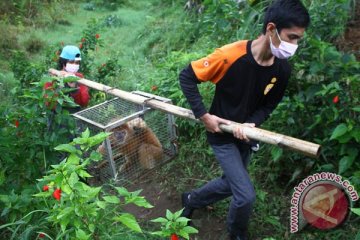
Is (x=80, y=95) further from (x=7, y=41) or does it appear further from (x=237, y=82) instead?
(x=7, y=41)

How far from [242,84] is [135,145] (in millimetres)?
1504

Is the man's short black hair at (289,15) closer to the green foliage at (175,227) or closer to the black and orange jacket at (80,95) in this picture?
the green foliage at (175,227)

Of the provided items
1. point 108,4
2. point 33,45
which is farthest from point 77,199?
point 108,4

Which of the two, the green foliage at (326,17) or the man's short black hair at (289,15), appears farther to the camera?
the green foliage at (326,17)

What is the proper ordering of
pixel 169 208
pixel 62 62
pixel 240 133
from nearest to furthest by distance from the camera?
pixel 240 133, pixel 169 208, pixel 62 62

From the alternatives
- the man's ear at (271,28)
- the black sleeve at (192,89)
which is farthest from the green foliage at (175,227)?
the man's ear at (271,28)

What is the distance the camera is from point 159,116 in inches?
156

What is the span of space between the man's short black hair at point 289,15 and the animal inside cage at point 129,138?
4.78 feet

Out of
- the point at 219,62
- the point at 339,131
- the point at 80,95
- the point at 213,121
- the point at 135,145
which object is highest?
the point at 219,62

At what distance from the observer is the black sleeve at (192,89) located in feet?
8.79

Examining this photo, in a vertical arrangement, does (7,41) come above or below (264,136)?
below

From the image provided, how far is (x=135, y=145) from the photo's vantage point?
377 cm

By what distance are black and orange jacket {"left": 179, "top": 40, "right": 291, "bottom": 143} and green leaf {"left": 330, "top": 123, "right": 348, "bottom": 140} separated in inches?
18.1

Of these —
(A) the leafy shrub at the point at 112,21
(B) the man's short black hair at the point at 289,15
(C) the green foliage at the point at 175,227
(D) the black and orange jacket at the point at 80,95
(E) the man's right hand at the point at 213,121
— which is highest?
(B) the man's short black hair at the point at 289,15
